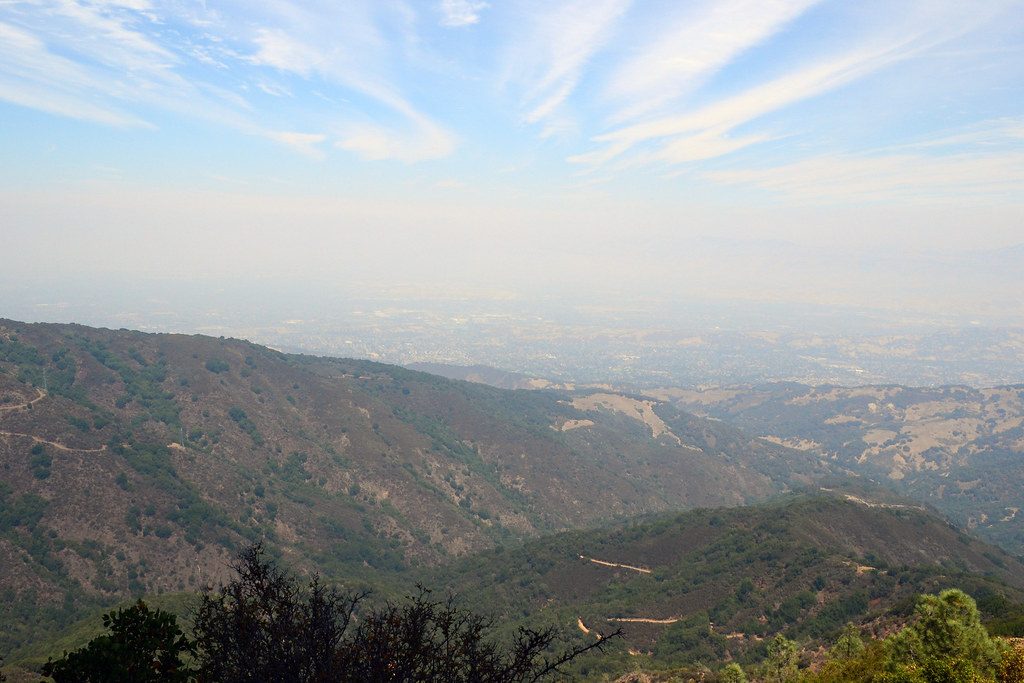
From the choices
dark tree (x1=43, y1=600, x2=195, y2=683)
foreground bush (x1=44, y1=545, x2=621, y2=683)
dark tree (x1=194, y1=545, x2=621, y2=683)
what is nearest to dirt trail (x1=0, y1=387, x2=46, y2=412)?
dark tree (x1=43, y1=600, x2=195, y2=683)

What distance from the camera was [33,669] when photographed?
3728cm

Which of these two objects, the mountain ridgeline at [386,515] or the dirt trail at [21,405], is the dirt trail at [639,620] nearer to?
the mountain ridgeline at [386,515]

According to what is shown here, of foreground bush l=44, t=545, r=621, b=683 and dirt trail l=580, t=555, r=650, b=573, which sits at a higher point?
foreground bush l=44, t=545, r=621, b=683

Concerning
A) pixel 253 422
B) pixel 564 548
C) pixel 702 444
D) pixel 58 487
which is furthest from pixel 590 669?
pixel 702 444

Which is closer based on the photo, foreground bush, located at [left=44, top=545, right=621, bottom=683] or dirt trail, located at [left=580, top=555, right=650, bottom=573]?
foreground bush, located at [left=44, top=545, right=621, bottom=683]

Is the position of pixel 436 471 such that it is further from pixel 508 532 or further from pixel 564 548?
pixel 564 548

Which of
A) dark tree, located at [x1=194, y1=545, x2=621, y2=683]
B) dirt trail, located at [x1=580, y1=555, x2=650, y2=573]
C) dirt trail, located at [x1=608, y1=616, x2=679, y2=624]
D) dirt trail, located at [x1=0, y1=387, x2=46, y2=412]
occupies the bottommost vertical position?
dirt trail, located at [x1=580, y1=555, x2=650, y2=573]

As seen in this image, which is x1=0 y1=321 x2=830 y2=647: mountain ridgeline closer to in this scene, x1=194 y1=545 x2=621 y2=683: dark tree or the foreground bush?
the foreground bush

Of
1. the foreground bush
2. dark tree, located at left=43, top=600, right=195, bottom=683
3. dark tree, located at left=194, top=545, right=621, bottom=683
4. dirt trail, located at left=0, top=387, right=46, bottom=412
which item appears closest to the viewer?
dark tree, located at left=43, top=600, right=195, bottom=683

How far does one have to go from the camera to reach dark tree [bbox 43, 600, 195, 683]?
637 inches

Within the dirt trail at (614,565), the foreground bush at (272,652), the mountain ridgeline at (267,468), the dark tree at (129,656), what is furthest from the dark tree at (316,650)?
the dirt trail at (614,565)

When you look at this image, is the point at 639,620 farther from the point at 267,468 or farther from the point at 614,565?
the point at 267,468

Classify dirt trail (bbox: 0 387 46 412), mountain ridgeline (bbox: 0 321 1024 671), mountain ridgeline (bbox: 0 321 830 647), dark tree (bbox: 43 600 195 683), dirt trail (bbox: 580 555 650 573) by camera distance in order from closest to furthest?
dark tree (bbox: 43 600 195 683)
mountain ridgeline (bbox: 0 321 1024 671)
mountain ridgeline (bbox: 0 321 830 647)
dirt trail (bbox: 580 555 650 573)
dirt trail (bbox: 0 387 46 412)

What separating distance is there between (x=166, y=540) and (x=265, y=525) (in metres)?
14.0
